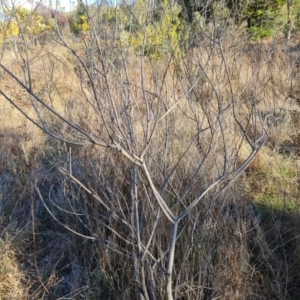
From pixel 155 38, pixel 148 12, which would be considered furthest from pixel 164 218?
pixel 155 38

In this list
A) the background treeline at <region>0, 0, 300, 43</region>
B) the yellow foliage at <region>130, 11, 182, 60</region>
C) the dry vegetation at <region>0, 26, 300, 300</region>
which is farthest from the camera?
the dry vegetation at <region>0, 26, 300, 300</region>

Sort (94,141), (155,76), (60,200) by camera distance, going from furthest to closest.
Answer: (60,200) → (155,76) → (94,141)

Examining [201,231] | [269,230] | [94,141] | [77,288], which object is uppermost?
[94,141]

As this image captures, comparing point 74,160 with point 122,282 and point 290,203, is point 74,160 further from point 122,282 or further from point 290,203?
point 290,203

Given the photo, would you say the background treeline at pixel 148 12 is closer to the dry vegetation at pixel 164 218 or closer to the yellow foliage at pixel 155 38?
the yellow foliage at pixel 155 38

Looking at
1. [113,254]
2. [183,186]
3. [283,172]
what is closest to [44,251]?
[113,254]

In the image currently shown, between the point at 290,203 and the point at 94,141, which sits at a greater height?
the point at 94,141

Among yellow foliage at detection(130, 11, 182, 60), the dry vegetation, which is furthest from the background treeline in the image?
the dry vegetation

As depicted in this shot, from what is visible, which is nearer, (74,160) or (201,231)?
(201,231)

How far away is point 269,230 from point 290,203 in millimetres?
540

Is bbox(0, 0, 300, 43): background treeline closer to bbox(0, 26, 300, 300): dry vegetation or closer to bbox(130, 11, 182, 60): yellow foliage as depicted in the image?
bbox(130, 11, 182, 60): yellow foliage

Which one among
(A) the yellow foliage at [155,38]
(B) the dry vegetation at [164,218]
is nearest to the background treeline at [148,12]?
(A) the yellow foliage at [155,38]

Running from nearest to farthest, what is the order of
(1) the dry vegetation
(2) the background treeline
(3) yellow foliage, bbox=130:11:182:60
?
(2) the background treeline, (3) yellow foliage, bbox=130:11:182:60, (1) the dry vegetation

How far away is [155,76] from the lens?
1.78 meters
